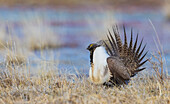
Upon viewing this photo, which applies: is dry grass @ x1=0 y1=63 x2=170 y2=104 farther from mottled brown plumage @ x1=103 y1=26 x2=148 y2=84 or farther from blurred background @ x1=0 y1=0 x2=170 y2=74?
blurred background @ x1=0 y1=0 x2=170 y2=74

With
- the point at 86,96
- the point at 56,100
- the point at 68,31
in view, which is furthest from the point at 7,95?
the point at 68,31

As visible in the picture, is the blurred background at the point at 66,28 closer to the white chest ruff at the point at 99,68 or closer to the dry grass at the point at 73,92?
the dry grass at the point at 73,92

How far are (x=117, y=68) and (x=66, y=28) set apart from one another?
10.4 m

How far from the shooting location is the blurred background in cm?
560

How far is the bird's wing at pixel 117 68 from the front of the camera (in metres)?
3.88

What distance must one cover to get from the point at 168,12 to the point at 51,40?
820 centimetres

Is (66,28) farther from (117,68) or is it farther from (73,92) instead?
(73,92)

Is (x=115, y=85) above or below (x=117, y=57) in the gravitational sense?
below

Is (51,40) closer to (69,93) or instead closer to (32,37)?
(32,37)

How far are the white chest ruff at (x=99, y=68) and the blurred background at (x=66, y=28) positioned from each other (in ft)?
2.47

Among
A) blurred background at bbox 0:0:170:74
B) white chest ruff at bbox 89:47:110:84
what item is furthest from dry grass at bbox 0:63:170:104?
blurred background at bbox 0:0:170:74

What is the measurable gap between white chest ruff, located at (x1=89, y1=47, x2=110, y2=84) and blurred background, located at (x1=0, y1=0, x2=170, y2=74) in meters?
0.75

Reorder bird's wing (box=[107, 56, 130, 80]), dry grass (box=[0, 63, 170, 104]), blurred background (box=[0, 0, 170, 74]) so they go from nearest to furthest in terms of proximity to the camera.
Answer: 1. dry grass (box=[0, 63, 170, 104])
2. bird's wing (box=[107, 56, 130, 80])
3. blurred background (box=[0, 0, 170, 74])

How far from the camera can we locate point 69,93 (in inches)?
134
